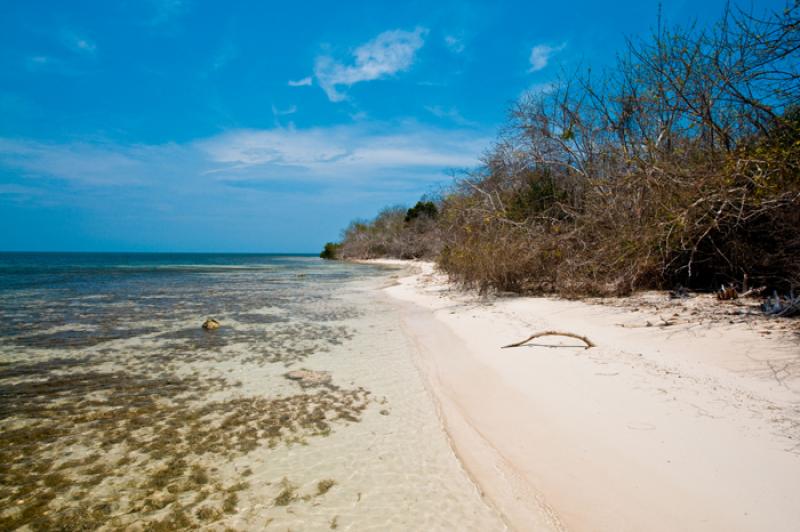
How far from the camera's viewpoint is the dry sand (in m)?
2.43

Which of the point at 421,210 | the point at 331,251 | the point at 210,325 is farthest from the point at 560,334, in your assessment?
the point at 331,251

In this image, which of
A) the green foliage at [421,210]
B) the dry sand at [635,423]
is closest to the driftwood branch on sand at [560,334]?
the dry sand at [635,423]

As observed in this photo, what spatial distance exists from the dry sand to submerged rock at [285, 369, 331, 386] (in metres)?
1.40

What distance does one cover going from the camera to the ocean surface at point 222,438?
2.54 metres

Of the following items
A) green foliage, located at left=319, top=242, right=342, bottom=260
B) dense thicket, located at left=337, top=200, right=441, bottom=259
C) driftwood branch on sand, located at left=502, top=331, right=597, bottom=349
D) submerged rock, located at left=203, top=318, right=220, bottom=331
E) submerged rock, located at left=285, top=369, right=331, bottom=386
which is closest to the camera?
submerged rock, located at left=285, top=369, right=331, bottom=386

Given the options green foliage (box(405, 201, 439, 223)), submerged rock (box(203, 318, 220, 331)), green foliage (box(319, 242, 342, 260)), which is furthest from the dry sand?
green foliage (box(319, 242, 342, 260))

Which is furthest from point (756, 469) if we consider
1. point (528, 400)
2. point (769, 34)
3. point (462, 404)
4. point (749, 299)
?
point (769, 34)

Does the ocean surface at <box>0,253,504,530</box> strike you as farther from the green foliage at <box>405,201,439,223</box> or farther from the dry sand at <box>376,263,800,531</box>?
the green foliage at <box>405,201,439,223</box>

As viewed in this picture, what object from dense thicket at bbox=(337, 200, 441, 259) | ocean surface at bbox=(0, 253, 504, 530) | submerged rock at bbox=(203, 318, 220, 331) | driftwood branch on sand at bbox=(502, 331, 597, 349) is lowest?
ocean surface at bbox=(0, 253, 504, 530)

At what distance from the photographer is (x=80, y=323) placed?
29.3 feet

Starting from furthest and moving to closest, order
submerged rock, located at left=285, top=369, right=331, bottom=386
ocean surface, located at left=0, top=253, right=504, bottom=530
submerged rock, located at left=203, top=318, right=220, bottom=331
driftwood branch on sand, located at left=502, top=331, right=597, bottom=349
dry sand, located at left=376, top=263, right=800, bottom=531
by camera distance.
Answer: submerged rock, located at left=203, top=318, right=220, bottom=331
driftwood branch on sand, located at left=502, top=331, right=597, bottom=349
submerged rock, located at left=285, top=369, right=331, bottom=386
ocean surface, located at left=0, top=253, right=504, bottom=530
dry sand, located at left=376, top=263, right=800, bottom=531

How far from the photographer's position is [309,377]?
5230 millimetres

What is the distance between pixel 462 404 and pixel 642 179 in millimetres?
6790

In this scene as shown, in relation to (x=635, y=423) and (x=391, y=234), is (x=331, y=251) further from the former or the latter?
(x=635, y=423)
